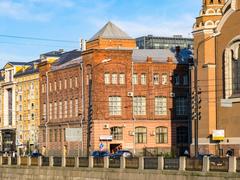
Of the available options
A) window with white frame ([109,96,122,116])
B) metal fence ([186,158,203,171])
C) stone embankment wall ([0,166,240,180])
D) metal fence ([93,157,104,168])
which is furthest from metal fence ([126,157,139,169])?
window with white frame ([109,96,122,116])

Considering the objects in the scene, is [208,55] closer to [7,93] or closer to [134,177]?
[134,177]

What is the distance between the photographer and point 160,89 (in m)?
102

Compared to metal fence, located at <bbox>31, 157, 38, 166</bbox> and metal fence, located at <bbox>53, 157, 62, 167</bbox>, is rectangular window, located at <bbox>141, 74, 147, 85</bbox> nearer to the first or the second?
metal fence, located at <bbox>31, 157, 38, 166</bbox>

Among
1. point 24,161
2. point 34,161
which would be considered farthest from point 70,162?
point 24,161

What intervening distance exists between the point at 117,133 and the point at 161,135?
6695 mm

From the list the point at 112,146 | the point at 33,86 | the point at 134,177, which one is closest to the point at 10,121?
the point at 33,86

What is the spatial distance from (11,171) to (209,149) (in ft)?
69.1

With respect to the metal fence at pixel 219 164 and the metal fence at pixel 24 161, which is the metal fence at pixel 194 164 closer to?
the metal fence at pixel 219 164

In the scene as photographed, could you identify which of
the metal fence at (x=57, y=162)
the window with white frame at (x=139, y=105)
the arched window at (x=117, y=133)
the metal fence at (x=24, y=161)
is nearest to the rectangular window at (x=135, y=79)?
the window with white frame at (x=139, y=105)

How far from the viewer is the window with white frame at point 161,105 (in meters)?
102

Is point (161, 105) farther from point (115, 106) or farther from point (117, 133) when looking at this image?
point (117, 133)

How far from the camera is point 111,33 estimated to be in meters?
105

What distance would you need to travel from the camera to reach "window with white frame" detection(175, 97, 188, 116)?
104 meters

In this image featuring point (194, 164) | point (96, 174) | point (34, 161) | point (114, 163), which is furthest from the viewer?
point (34, 161)
